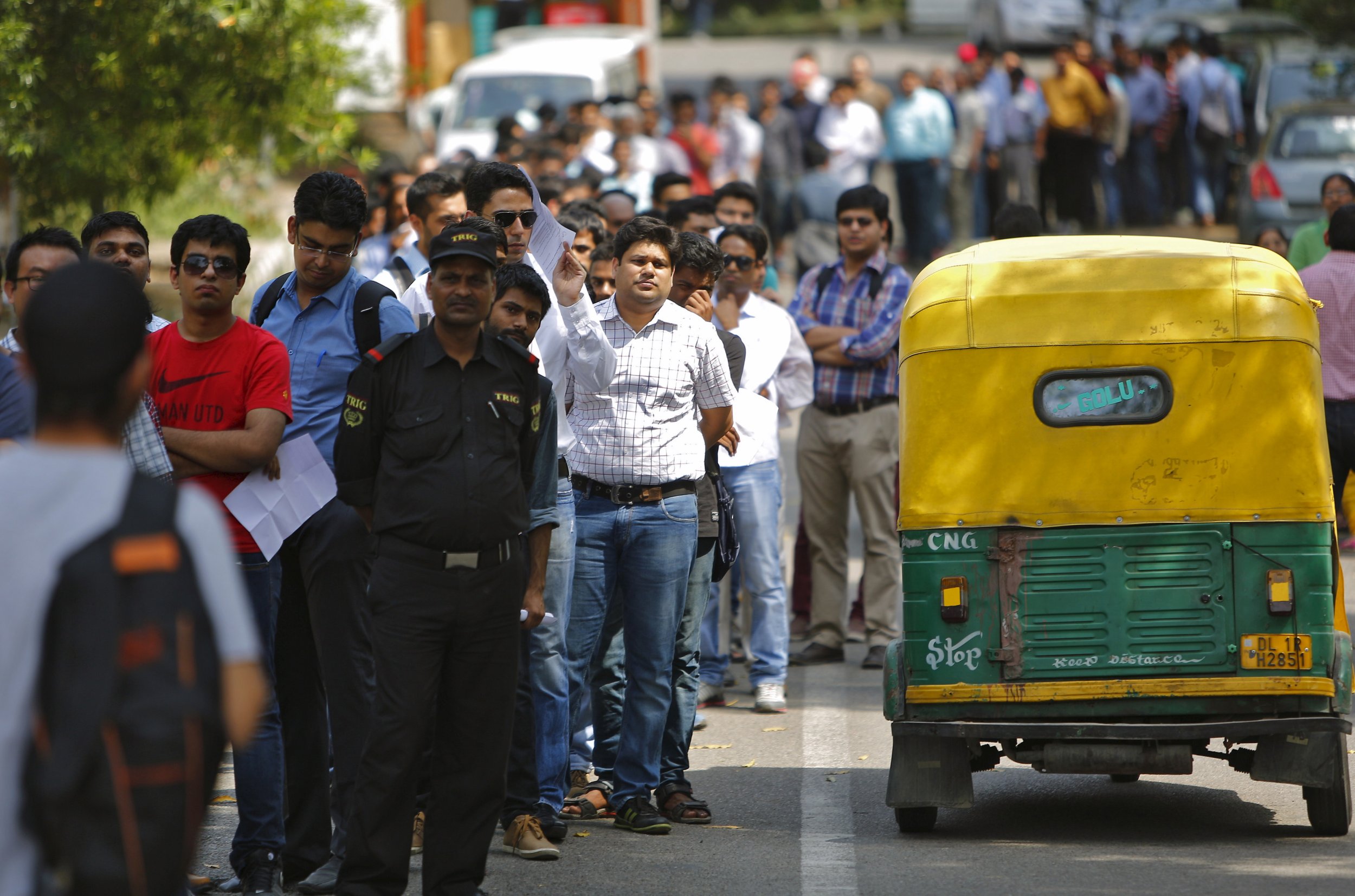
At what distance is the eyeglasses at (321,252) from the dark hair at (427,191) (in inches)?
94.5

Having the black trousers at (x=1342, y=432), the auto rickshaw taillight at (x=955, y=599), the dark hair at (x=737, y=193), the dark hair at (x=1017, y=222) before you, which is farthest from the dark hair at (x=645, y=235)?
the black trousers at (x=1342, y=432)

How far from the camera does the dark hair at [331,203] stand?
6.16 meters

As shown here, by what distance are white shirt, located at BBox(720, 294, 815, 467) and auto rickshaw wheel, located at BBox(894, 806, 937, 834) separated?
249cm

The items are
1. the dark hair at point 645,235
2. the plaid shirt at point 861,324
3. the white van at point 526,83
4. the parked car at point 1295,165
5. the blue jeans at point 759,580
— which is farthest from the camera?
the white van at point 526,83

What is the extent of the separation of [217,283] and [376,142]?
76.0ft

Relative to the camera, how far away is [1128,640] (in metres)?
6.43

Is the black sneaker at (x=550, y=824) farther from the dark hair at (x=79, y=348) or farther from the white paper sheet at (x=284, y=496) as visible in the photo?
the dark hair at (x=79, y=348)

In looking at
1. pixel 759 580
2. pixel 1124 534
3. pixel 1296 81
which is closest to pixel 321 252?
pixel 1124 534

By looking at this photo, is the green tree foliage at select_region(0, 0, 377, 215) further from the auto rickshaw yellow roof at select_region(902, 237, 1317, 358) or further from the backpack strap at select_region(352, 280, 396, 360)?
the auto rickshaw yellow roof at select_region(902, 237, 1317, 358)

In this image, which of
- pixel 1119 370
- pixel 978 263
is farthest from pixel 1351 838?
pixel 978 263

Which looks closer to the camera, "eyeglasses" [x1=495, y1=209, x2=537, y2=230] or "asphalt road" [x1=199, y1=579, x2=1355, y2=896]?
"asphalt road" [x1=199, y1=579, x2=1355, y2=896]

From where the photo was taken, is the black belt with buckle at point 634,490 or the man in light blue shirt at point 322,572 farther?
the black belt with buckle at point 634,490

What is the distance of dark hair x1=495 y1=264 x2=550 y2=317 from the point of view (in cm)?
628

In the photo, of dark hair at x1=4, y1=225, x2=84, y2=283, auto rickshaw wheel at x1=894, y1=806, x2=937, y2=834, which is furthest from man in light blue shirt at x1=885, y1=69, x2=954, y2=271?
dark hair at x1=4, y1=225, x2=84, y2=283
